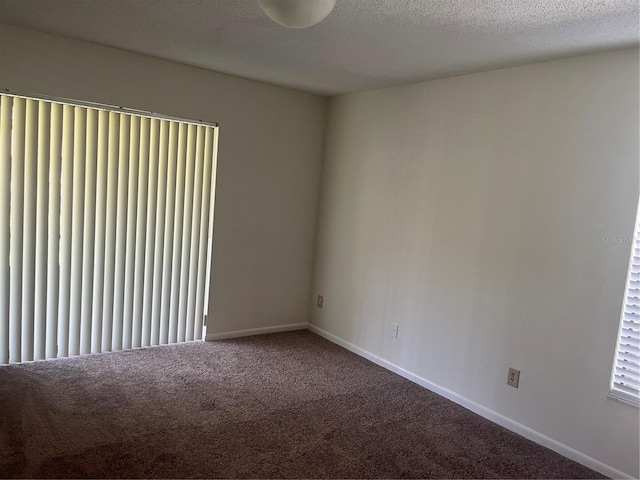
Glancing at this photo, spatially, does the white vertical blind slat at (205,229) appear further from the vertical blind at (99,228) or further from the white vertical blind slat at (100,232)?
the white vertical blind slat at (100,232)

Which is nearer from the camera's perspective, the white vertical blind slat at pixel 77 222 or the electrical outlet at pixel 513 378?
the electrical outlet at pixel 513 378

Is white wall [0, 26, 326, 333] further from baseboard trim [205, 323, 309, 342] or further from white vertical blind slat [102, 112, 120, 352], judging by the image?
white vertical blind slat [102, 112, 120, 352]

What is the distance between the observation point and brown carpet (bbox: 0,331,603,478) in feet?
7.73

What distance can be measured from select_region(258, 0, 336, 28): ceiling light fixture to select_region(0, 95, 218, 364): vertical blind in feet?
7.38

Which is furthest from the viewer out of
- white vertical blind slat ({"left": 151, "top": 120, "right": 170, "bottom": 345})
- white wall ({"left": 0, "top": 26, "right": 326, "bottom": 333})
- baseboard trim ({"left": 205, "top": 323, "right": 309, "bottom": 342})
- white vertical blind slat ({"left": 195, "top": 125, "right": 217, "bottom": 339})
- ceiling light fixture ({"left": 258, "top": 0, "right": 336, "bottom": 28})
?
baseboard trim ({"left": 205, "top": 323, "right": 309, "bottom": 342})

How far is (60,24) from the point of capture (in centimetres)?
289

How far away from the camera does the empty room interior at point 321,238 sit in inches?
96.8

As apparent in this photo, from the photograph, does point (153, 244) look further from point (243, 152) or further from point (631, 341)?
point (631, 341)

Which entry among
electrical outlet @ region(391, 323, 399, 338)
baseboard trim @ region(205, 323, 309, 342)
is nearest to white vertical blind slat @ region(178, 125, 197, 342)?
baseboard trim @ region(205, 323, 309, 342)


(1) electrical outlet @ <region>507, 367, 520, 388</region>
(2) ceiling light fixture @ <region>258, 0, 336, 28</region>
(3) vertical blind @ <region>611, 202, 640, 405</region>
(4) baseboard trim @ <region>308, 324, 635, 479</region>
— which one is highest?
(2) ceiling light fixture @ <region>258, 0, 336, 28</region>

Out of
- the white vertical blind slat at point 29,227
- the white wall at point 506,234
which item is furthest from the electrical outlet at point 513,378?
the white vertical blind slat at point 29,227

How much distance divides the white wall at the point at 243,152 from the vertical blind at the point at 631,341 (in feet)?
8.92

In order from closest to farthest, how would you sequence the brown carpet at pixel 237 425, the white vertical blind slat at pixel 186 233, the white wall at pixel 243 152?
the brown carpet at pixel 237 425
the white wall at pixel 243 152
the white vertical blind slat at pixel 186 233

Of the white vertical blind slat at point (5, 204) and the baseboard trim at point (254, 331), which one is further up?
the white vertical blind slat at point (5, 204)
